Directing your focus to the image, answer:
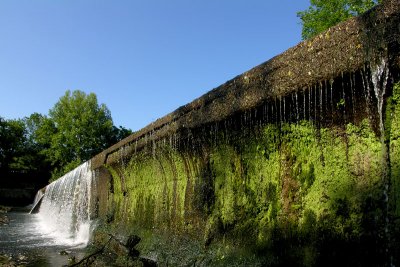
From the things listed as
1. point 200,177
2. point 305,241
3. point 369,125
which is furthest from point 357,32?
point 200,177

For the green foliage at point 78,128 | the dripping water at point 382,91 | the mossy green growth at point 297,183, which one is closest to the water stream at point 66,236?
the mossy green growth at point 297,183

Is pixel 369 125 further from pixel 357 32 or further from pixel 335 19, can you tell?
pixel 335 19

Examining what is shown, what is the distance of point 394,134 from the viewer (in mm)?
2148

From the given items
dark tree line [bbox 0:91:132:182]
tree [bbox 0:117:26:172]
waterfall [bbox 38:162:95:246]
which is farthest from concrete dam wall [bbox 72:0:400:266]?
tree [bbox 0:117:26:172]

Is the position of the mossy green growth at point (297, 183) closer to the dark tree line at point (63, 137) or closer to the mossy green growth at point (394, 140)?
the mossy green growth at point (394, 140)

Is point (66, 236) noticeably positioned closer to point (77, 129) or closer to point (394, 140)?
point (394, 140)

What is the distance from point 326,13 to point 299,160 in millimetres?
24388

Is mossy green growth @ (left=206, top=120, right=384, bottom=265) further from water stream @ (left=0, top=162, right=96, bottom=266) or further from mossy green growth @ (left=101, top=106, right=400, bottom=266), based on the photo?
water stream @ (left=0, top=162, right=96, bottom=266)

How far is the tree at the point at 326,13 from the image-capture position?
22.7 metres

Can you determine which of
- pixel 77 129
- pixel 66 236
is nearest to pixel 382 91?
pixel 66 236

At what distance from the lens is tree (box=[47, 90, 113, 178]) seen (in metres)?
41.2

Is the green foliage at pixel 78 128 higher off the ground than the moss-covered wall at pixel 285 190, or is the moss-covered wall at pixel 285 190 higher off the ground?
the green foliage at pixel 78 128

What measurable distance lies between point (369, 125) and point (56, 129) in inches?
1834

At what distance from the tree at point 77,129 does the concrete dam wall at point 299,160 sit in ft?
125
